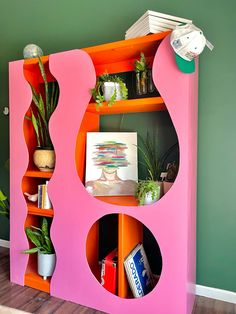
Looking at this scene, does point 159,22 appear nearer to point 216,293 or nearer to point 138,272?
point 138,272

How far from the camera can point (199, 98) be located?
1.75m

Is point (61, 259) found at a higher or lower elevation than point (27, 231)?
lower

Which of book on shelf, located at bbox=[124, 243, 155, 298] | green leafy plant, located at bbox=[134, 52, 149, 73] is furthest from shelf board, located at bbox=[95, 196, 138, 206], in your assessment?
green leafy plant, located at bbox=[134, 52, 149, 73]

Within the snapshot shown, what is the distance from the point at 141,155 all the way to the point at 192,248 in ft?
2.37

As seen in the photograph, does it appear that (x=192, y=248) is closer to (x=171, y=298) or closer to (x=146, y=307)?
(x=171, y=298)

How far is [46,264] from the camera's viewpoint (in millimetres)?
1848

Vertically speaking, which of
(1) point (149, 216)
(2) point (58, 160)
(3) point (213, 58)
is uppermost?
(3) point (213, 58)

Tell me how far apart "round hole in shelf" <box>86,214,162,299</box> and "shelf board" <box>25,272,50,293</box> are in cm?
35

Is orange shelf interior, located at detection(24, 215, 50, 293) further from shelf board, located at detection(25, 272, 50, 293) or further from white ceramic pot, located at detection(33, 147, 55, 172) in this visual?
white ceramic pot, located at detection(33, 147, 55, 172)

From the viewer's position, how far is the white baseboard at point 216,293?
170 cm

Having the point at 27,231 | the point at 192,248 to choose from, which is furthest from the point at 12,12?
the point at 192,248

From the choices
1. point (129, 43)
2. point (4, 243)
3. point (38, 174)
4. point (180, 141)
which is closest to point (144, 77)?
point (129, 43)

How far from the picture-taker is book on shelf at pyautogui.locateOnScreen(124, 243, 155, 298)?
1599 millimetres

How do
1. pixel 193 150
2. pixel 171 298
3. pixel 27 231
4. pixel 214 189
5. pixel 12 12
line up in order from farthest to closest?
pixel 12 12
pixel 27 231
pixel 214 189
pixel 193 150
pixel 171 298
